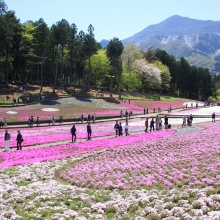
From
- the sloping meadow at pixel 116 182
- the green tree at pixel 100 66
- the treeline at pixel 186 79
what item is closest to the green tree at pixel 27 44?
the green tree at pixel 100 66

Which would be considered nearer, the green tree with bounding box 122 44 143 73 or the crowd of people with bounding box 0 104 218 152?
the crowd of people with bounding box 0 104 218 152

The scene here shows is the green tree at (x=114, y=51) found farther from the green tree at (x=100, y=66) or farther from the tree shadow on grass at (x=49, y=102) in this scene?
the tree shadow on grass at (x=49, y=102)

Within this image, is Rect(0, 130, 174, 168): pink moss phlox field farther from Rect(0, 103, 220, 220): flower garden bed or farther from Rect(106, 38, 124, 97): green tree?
Rect(106, 38, 124, 97): green tree

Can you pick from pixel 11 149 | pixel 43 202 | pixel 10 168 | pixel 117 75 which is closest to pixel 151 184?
pixel 43 202

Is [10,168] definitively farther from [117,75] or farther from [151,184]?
[117,75]

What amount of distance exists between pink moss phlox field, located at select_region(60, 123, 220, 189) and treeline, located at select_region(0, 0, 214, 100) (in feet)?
172

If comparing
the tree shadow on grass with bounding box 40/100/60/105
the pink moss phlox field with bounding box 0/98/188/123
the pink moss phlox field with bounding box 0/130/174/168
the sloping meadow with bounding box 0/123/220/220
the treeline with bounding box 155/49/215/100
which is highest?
the treeline with bounding box 155/49/215/100

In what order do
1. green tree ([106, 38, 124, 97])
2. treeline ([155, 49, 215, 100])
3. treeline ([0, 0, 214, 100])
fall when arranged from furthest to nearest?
treeline ([155, 49, 215, 100]) < green tree ([106, 38, 124, 97]) < treeline ([0, 0, 214, 100])

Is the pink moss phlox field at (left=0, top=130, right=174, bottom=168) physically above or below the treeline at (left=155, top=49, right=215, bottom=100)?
below

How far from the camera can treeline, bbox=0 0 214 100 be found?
268 ft

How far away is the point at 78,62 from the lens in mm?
116562

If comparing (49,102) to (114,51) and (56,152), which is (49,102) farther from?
(56,152)

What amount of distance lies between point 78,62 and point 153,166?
327 ft

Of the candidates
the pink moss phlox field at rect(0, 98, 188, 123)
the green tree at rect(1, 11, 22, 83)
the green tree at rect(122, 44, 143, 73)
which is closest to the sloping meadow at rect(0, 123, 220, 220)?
the pink moss phlox field at rect(0, 98, 188, 123)
